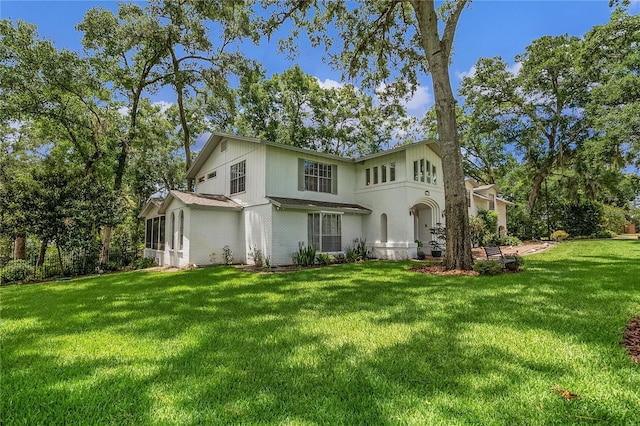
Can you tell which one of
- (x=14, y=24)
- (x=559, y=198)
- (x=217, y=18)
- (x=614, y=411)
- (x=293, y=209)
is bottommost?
(x=614, y=411)

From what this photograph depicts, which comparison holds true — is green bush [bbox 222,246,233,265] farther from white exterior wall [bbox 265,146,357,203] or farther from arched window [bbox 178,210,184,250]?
white exterior wall [bbox 265,146,357,203]

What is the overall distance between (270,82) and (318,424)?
2822 centimetres

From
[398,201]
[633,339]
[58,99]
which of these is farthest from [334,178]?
[58,99]

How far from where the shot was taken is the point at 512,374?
3.25 m

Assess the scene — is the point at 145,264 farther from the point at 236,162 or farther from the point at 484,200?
the point at 484,200

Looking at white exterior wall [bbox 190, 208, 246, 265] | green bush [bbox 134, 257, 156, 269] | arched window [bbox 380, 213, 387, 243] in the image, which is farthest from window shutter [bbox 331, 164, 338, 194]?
green bush [bbox 134, 257, 156, 269]

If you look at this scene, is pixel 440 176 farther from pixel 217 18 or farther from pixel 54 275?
pixel 54 275

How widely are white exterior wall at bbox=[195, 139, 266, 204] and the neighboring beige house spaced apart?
14.9 metres

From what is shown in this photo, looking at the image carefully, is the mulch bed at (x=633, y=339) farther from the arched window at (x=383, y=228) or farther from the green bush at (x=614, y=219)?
the green bush at (x=614, y=219)

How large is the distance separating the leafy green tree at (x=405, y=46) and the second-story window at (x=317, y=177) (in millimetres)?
5184

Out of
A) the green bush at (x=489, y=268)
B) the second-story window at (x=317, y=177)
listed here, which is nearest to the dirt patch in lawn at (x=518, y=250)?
the green bush at (x=489, y=268)

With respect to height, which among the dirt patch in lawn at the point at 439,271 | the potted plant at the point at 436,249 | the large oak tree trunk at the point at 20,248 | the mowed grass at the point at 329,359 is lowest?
the mowed grass at the point at 329,359

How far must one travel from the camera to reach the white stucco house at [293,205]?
563 inches

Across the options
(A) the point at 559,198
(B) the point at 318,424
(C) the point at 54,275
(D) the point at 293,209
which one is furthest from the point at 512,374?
(A) the point at 559,198
